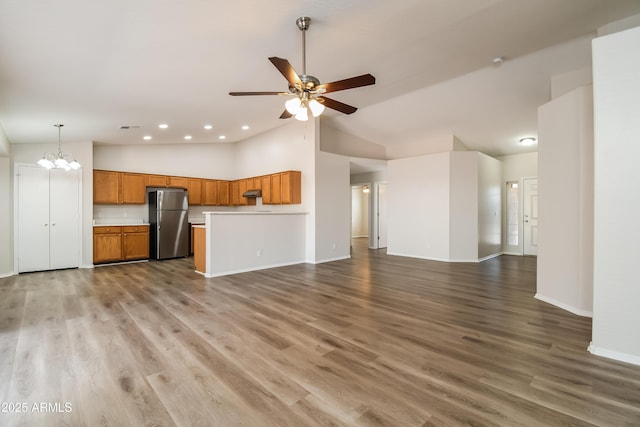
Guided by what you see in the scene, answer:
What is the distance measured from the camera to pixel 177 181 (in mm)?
8047

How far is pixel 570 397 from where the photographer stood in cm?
184

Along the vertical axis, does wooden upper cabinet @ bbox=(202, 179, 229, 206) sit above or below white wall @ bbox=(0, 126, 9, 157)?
below

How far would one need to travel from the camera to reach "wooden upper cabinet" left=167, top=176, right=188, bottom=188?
792 cm

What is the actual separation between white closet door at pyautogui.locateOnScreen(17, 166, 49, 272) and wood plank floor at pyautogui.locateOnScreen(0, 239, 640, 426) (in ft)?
5.93

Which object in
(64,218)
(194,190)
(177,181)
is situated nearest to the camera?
(64,218)

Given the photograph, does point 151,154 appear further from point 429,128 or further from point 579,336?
point 579,336

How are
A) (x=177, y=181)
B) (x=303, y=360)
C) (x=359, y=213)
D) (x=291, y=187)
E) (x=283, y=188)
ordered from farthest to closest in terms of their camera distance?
(x=359, y=213) < (x=177, y=181) < (x=283, y=188) < (x=291, y=187) < (x=303, y=360)

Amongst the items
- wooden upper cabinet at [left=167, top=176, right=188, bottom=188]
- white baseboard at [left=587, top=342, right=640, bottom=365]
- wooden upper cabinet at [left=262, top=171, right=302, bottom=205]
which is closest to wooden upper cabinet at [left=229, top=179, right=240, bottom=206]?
Result: wooden upper cabinet at [left=167, top=176, right=188, bottom=188]

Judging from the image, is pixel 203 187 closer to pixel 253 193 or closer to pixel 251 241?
pixel 253 193

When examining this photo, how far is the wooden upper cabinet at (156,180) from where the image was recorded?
7624mm

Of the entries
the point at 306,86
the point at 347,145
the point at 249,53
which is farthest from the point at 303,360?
the point at 347,145

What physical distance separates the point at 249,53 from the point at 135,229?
5.81 metres

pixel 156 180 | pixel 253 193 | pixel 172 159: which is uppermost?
pixel 172 159

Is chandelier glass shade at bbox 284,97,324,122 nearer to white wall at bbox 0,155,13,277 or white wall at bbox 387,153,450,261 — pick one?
white wall at bbox 387,153,450,261
